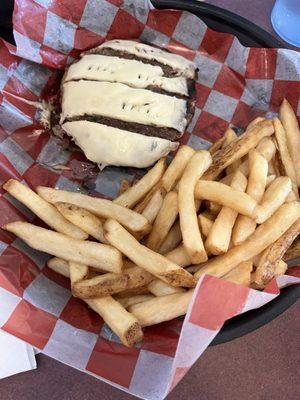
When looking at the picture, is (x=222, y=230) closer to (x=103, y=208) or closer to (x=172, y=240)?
(x=172, y=240)

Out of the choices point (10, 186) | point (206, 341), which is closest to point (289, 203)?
point (206, 341)

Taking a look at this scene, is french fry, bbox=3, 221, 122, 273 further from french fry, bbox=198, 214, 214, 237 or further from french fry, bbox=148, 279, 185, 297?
french fry, bbox=198, 214, 214, 237

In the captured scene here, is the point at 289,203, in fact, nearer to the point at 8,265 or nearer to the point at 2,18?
the point at 8,265

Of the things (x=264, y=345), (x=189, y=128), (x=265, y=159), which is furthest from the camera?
(x=189, y=128)

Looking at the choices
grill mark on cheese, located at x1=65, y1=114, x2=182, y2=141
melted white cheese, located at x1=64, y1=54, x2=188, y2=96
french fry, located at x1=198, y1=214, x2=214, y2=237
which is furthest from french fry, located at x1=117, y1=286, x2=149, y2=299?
melted white cheese, located at x1=64, y1=54, x2=188, y2=96

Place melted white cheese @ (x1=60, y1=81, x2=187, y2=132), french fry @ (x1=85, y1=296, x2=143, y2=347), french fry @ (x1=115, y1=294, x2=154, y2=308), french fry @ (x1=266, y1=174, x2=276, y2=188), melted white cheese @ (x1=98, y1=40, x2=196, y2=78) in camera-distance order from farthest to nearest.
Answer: melted white cheese @ (x1=98, y1=40, x2=196, y2=78)
melted white cheese @ (x1=60, y1=81, x2=187, y2=132)
french fry @ (x1=266, y1=174, x2=276, y2=188)
french fry @ (x1=115, y1=294, x2=154, y2=308)
french fry @ (x1=85, y1=296, x2=143, y2=347)

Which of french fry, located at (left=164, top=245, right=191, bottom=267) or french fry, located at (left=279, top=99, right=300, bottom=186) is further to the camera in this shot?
french fry, located at (left=279, top=99, right=300, bottom=186)
